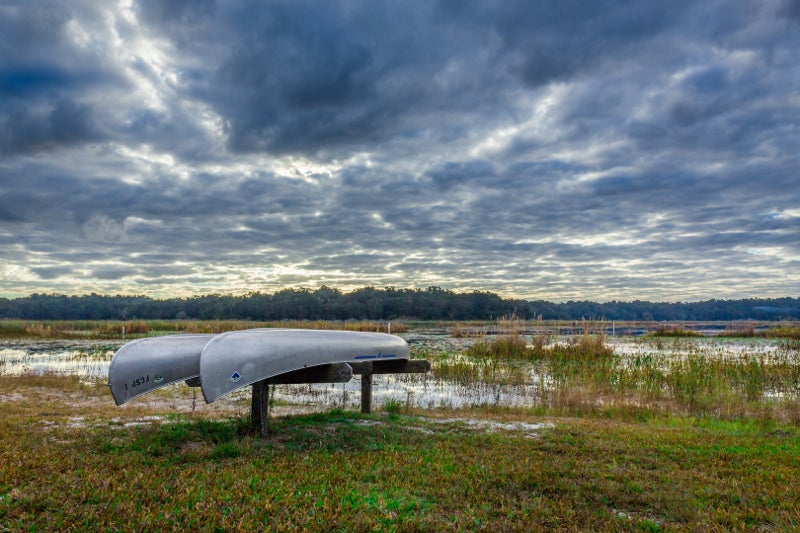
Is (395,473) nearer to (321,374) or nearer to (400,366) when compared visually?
(321,374)

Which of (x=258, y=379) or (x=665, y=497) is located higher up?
(x=258, y=379)

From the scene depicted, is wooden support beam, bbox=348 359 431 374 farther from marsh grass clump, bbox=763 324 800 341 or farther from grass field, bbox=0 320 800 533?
marsh grass clump, bbox=763 324 800 341

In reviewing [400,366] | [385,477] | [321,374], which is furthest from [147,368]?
[400,366]

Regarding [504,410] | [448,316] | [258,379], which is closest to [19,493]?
[258,379]

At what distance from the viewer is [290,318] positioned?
59.3 metres

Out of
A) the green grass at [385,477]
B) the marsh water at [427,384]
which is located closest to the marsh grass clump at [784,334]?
the marsh water at [427,384]

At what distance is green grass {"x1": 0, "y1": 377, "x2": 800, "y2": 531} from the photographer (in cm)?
346

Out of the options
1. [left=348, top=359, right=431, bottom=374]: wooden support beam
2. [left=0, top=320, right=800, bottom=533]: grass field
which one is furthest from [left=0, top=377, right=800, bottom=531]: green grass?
[left=348, top=359, right=431, bottom=374]: wooden support beam

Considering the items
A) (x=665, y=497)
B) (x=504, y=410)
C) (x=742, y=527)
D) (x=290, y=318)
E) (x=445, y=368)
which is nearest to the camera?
(x=742, y=527)

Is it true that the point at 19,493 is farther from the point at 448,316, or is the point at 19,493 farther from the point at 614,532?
the point at 448,316

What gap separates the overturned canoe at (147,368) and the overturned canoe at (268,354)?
68cm

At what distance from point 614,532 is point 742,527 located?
0.90 metres

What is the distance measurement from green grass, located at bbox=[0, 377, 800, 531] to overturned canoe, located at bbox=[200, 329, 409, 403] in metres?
0.67

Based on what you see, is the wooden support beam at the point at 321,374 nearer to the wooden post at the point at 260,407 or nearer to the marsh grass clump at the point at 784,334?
the wooden post at the point at 260,407
